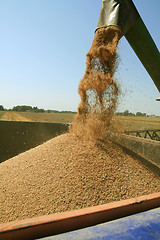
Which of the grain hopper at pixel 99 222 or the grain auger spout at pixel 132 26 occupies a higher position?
the grain auger spout at pixel 132 26

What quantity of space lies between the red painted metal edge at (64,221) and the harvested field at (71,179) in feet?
0.94

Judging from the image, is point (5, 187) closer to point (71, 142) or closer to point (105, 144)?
point (71, 142)

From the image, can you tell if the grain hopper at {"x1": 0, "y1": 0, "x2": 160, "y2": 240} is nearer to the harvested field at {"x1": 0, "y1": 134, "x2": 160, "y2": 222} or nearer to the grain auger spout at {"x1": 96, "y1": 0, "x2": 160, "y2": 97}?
the harvested field at {"x1": 0, "y1": 134, "x2": 160, "y2": 222}

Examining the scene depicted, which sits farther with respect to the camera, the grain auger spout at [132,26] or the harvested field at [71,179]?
the grain auger spout at [132,26]

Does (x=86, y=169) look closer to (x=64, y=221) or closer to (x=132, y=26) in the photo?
(x=64, y=221)

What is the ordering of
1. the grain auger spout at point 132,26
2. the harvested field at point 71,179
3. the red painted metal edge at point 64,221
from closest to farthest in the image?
the red painted metal edge at point 64,221 < the harvested field at point 71,179 < the grain auger spout at point 132,26

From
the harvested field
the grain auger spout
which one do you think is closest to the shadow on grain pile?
the harvested field

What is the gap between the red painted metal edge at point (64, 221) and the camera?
94 cm

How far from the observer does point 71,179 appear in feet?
5.12

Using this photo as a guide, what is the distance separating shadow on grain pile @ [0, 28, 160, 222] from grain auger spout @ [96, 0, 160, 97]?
0.12 metres

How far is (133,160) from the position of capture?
2062mm

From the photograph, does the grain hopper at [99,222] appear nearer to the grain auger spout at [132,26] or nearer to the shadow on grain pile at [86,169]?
the shadow on grain pile at [86,169]

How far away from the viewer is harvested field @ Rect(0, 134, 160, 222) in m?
1.38

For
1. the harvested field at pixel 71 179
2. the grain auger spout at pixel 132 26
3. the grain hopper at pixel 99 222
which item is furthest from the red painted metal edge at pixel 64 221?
the grain auger spout at pixel 132 26
